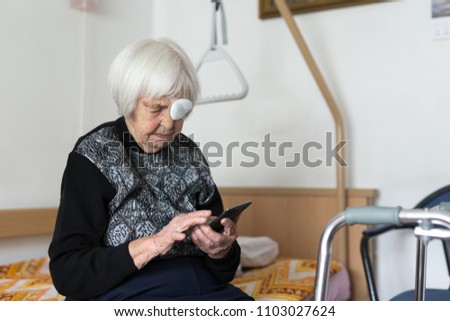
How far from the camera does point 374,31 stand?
7.55ft

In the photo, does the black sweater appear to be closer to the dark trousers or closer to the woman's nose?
the dark trousers

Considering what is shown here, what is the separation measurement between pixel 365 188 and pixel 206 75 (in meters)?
0.93

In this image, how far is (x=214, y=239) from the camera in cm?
126

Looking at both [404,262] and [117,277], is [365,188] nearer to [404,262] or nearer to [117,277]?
[404,262]

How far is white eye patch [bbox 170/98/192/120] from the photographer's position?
4.29ft

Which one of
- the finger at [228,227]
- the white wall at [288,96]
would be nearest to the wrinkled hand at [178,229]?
the finger at [228,227]

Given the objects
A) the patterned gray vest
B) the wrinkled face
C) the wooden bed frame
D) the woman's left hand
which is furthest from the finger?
the wooden bed frame

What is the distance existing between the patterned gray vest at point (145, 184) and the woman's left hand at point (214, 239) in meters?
0.06

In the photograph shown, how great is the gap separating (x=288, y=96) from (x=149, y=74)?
4.22ft

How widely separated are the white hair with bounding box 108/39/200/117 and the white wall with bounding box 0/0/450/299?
3.14 ft

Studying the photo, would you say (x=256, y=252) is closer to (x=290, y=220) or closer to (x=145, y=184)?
(x=290, y=220)

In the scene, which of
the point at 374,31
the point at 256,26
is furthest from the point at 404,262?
the point at 256,26

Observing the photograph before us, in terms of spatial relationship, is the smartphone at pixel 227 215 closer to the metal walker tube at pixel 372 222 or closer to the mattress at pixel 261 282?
the metal walker tube at pixel 372 222

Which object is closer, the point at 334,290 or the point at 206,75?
the point at 334,290
